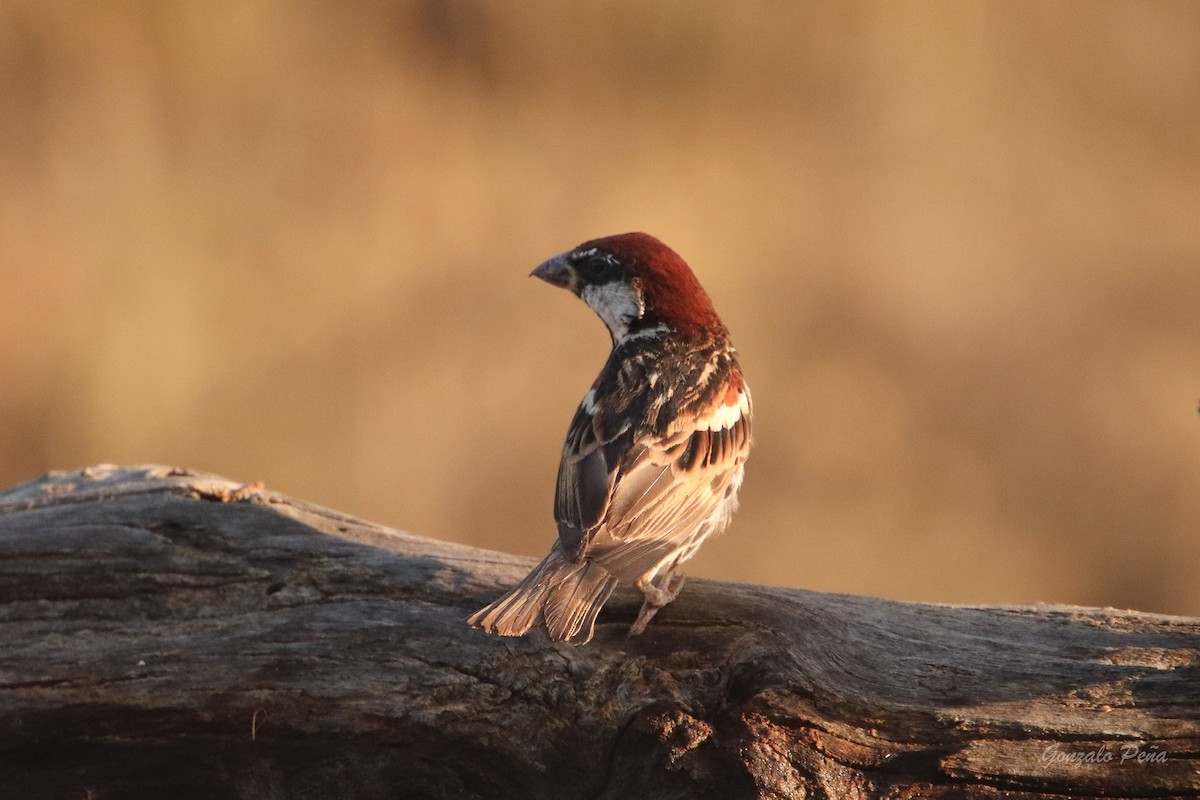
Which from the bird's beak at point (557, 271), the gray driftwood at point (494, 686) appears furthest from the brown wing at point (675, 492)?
the bird's beak at point (557, 271)

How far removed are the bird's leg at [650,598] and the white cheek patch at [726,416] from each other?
27.2 inches

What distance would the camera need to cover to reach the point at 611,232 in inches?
388

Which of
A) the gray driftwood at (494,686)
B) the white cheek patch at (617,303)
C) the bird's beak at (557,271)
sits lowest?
the gray driftwood at (494,686)

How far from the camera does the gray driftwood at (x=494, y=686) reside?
3.82 m

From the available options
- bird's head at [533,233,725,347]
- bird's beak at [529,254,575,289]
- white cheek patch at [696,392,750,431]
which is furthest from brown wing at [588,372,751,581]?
bird's beak at [529,254,575,289]

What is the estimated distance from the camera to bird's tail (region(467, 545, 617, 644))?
386cm

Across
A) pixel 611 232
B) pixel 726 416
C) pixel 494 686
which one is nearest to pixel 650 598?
pixel 494 686

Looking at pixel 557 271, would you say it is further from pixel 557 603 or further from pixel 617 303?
pixel 557 603

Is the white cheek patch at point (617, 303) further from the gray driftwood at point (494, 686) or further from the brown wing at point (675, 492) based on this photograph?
the gray driftwood at point (494, 686)

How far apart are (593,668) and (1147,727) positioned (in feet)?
5.38

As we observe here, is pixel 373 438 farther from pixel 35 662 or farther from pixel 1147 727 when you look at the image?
pixel 1147 727

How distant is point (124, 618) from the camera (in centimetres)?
447

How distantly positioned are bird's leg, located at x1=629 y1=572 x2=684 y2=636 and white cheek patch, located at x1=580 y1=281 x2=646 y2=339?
4.38 ft

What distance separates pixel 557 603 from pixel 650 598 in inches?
16.0
